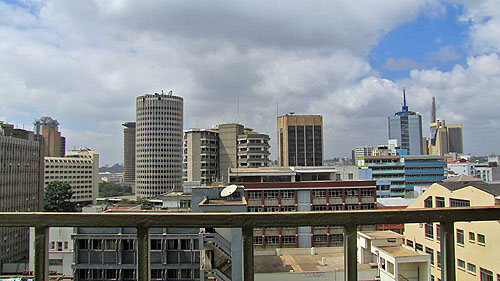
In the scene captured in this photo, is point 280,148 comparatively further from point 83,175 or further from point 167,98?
point 83,175

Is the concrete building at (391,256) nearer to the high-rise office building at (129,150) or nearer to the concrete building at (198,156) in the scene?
the concrete building at (198,156)

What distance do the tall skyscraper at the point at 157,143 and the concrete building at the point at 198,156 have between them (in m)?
24.1

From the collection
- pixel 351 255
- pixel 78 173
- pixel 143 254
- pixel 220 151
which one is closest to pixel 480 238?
pixel 351 255

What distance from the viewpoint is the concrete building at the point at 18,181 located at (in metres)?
35.8

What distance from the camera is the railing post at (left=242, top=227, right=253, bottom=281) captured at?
1821mm

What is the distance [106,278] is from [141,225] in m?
14.9

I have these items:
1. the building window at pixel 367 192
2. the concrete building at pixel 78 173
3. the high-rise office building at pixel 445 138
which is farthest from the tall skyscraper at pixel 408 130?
the building window at pixel 367 192

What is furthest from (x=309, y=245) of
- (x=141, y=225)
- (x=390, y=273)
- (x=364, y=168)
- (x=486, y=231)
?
(x=141, y=225)

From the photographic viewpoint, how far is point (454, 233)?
1919mm

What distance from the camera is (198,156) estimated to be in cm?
5522

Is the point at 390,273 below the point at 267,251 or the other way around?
the other way around

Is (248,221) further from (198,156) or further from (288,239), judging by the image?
(198,156)

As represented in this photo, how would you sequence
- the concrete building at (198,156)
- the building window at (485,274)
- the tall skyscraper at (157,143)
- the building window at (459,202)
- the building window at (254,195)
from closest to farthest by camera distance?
the building window at (485,274)
the building window at (459,202)
the building window at (254,195)
the concrete building at (198,156)
the tall skyscraper at (157,143)

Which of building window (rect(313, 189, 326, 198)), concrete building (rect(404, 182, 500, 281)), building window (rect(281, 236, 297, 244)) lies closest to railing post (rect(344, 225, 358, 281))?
concrete building (rect(404, 182, 500, 281))
